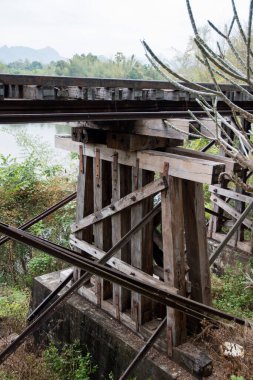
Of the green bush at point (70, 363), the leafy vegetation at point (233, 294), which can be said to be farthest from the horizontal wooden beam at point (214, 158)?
the green bush at point (70, 363)

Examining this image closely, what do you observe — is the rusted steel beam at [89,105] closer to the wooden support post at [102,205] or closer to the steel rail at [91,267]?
the steel rail at [91,267]

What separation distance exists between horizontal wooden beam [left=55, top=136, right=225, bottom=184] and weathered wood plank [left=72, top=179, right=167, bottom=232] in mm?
153

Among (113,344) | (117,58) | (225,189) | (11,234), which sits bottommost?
(113,344)

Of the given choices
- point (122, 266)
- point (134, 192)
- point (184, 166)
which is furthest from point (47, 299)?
point (184, 166)

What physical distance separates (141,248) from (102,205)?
0.73 meters

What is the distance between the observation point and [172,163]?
129 inches

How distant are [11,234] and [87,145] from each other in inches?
82.5

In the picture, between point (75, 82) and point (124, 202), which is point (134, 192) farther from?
point (75, 82)

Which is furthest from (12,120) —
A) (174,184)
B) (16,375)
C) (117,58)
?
(117,58)

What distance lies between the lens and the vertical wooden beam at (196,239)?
3594 millimetres

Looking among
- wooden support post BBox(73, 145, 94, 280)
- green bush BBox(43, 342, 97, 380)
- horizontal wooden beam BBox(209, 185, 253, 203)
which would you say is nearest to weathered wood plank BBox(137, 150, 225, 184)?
wooden support post BBox(73, 145, 94, 280)

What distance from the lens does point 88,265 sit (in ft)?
7.43

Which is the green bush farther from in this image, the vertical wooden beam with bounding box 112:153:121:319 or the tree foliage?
the tree foliage

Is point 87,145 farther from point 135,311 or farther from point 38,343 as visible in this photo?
point 38,343
